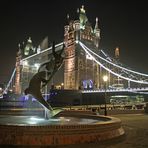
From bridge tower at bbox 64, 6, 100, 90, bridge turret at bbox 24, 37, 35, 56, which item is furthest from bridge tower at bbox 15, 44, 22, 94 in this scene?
bridge tower at bbox 64, 6, 100, 90

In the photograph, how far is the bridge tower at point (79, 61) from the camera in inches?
2373

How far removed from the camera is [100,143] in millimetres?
7785

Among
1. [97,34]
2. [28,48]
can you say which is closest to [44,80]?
[97,34]

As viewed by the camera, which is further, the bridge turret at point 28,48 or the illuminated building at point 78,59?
the bridge turret at point 28,48

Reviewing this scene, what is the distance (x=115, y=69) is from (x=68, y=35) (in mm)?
15150

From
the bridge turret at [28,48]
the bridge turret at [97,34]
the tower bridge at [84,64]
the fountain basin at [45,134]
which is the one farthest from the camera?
the bridge turret at [28,48]

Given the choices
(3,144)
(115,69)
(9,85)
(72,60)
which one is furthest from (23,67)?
(3,144)

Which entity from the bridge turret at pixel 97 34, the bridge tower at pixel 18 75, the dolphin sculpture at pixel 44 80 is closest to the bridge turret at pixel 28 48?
the bridge tower at pixel 18 75

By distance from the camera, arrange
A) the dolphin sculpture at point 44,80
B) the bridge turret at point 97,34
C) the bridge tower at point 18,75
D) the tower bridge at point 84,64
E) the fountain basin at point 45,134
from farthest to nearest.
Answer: the bridge tower at point 18,75 < the bridge turret at point 97,34 < the tower bridge at point 84,64 < the dolphin sculpture at point 44,80 < the fountain basin at point 45,134

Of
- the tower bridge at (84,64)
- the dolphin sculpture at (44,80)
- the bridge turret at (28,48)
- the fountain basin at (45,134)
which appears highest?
the bridge turret at (28,48)

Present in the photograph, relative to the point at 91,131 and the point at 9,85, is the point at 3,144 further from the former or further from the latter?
the point at 9,85

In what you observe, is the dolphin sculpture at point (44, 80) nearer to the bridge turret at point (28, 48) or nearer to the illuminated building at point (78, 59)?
the illuminated building at point (78, 59)

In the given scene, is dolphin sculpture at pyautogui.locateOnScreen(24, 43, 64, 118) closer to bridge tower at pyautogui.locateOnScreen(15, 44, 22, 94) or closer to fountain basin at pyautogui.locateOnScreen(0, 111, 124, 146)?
fountain basin at pyautogui.locateOnScreen(0, 111, 124, 146)

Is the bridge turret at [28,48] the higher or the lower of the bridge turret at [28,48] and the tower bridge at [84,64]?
the higher
